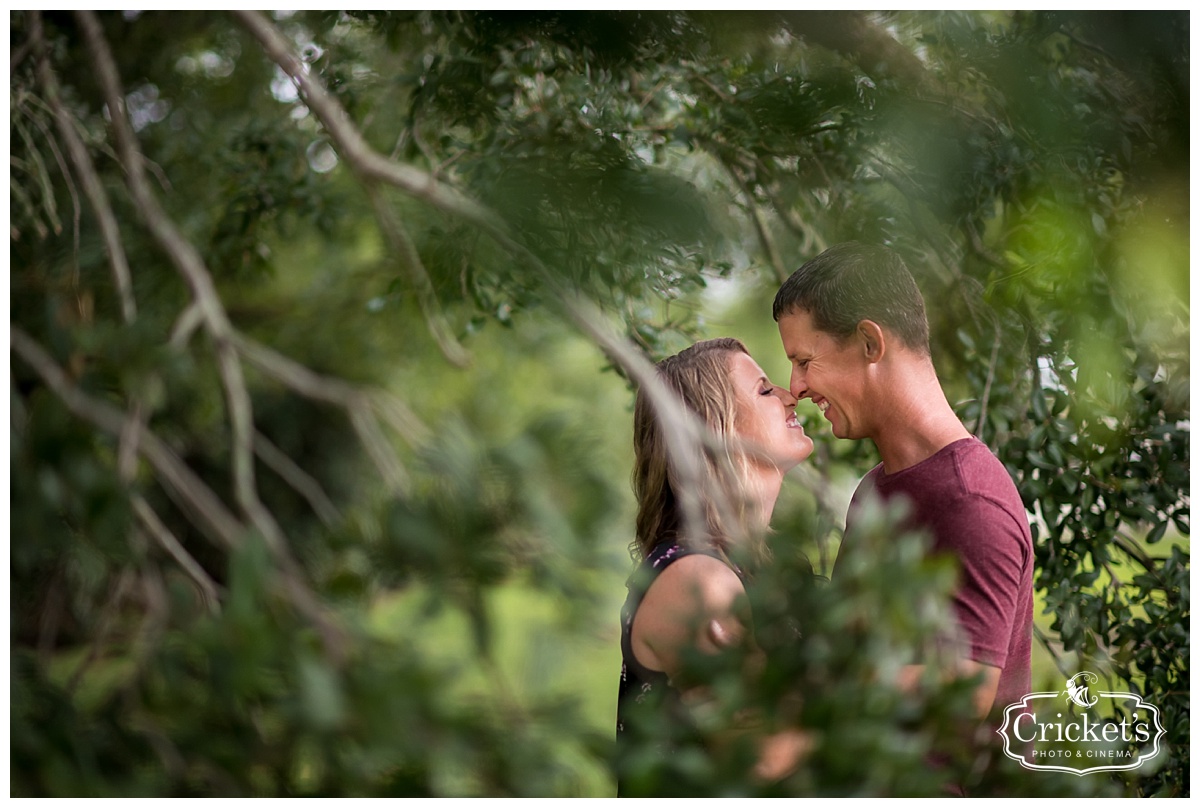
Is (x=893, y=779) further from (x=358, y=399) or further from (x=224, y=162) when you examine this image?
(x=224, y=162)

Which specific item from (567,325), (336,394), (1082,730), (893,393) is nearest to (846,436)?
(893,393)

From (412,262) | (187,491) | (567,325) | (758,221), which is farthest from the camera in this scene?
(412,262)

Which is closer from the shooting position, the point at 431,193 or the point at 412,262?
the point at 431,193

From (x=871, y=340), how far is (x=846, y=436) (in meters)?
0.18

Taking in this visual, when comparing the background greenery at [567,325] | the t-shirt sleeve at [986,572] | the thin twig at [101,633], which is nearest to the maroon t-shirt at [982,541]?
the t-shirt sleeve at [986,572]

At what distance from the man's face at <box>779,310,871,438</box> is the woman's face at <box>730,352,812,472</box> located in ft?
0.17

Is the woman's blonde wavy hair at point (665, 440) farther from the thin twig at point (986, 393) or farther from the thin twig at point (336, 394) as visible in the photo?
the thin twig at point (986, 393)

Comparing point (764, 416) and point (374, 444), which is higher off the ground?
point (374, 444)

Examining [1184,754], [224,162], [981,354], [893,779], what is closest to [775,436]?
[981,354]

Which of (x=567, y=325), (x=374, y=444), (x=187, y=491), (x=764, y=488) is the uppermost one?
(x=187, y=491)

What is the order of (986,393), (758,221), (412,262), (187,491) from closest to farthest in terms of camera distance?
(187,491) → (986,393) → (758,221) → (412,262)

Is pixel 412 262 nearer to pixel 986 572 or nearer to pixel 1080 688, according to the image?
pixel 986 572

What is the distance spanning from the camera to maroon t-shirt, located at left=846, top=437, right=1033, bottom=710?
1.25 m

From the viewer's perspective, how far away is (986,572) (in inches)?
50.1
